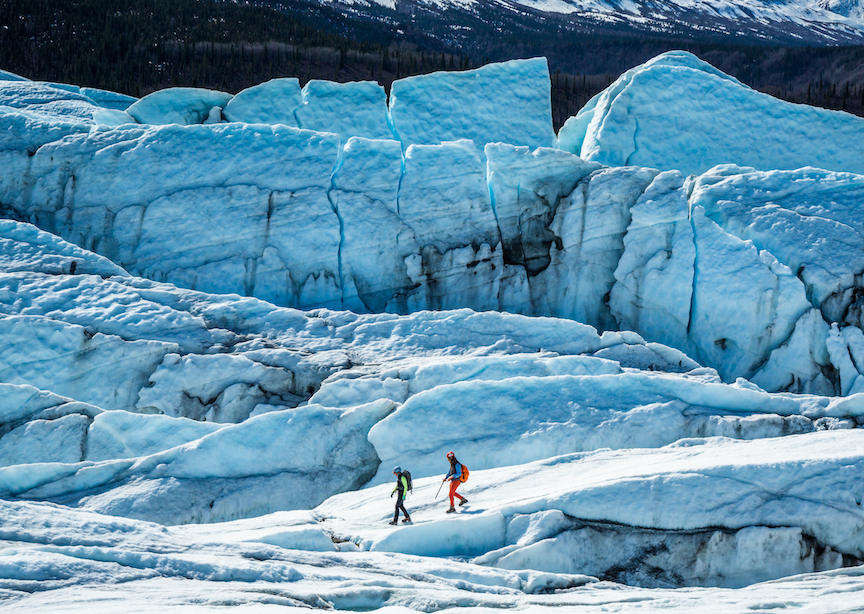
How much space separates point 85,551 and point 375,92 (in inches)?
629

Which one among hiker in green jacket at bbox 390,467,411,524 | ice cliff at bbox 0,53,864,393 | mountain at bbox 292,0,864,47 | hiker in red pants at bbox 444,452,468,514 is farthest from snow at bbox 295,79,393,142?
mountain at bbox 292,0,864,47

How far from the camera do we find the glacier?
26.1ft

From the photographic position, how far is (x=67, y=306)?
13148mm

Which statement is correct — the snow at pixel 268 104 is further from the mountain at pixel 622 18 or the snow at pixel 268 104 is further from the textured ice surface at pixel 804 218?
the mountain at pixel 622 18

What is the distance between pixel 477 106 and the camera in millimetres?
20750

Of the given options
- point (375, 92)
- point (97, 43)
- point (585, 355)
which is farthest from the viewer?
point (97, 43)

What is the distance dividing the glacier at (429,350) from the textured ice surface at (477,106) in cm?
9

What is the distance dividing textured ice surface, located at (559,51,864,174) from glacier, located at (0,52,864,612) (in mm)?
74

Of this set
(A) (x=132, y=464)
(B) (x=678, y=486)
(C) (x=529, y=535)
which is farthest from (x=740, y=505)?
(A) (x=132, y=464)

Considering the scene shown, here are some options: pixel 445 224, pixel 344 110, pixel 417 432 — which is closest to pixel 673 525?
pixel 417 432

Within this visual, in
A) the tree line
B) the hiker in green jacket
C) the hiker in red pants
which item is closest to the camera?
the hiker in green jacket

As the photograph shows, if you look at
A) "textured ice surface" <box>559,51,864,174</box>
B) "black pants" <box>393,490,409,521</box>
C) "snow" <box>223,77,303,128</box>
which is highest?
"textured ice surface" <box>559,51,864,174</box>

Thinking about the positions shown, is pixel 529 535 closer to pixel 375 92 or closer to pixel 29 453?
pixel 29 453

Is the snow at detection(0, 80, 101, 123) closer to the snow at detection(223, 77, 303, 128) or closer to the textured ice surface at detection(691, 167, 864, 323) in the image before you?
the snow at detection(223, 77, 303, 128)
